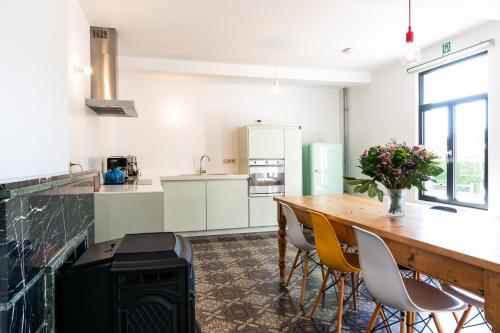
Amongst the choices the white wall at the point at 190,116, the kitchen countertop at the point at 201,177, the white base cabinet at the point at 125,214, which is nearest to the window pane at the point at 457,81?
the white wall at the point at 190,116

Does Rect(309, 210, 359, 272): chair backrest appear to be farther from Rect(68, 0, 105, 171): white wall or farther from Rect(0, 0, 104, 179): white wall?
Rect(68, 0, 105, 171): white wall

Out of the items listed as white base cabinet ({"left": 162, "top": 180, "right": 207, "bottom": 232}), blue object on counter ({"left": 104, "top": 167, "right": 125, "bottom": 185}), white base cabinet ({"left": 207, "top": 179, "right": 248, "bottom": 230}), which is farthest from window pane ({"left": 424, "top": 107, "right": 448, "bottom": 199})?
blue object on counter ({"left": 104, "top": 167, "right": 125, "bottom": 185})

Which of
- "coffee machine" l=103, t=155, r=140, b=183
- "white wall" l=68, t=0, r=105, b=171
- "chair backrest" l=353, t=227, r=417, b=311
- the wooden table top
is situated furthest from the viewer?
"coffee machine" l=103, t=155, r=140, b=183

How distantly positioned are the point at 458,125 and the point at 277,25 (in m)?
2.64

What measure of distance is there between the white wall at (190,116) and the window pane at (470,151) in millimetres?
2729

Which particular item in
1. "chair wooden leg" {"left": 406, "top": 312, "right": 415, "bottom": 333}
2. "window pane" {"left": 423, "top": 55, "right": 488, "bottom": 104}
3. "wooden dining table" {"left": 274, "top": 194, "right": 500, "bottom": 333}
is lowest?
"chair wooden leg" {"left": 406, "top": 312, "right": 415, "bottom": 333}

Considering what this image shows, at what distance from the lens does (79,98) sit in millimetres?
3104

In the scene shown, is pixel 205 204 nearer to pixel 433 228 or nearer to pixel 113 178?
pixel 113 178

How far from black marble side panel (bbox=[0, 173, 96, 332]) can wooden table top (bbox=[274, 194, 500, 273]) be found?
1.66 meters

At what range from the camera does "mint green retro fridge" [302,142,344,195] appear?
5781 millimetres

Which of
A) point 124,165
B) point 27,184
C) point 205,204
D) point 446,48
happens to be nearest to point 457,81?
point 446,48

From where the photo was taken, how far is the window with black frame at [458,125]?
3867 millimetres

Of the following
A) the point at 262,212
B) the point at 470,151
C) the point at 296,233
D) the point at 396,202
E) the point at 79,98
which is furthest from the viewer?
the point at 262,212

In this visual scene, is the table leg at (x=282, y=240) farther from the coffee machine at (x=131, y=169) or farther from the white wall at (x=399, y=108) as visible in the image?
the white wall at (x=399, y=108)
